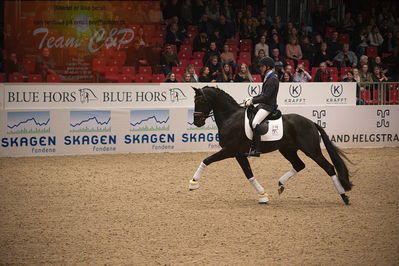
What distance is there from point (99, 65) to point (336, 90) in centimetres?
684

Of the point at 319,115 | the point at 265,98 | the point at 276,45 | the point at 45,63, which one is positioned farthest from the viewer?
the point at 276,45

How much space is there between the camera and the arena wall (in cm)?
1619

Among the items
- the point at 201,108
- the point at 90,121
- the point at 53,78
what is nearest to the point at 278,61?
the point at 90,121

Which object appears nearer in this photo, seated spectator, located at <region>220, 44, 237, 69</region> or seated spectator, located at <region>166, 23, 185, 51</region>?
seated spectator, located at <region>220, 44, 237, 69</region>

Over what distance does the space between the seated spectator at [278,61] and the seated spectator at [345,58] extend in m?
1.98

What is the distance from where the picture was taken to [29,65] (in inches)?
710

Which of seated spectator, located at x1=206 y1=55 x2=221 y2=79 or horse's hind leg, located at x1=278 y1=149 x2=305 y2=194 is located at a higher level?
seated spectator, located at x1=206 y1=55 x2=221 y2=79

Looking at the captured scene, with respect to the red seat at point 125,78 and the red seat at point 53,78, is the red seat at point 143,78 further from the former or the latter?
the red seat at point 53,78

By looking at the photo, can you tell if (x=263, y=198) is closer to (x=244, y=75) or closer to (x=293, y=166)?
(x=293, y=166)

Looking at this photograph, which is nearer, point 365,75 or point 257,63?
point 365,75

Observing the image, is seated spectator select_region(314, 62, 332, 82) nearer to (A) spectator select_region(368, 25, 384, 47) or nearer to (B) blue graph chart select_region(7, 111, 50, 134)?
(A) spectator select_region(368, 25, 384, 47)

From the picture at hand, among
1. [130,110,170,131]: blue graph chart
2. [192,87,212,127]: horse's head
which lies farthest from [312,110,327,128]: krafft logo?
[192,87,212,127]: horse's head

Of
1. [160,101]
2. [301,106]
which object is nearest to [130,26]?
[160,101]

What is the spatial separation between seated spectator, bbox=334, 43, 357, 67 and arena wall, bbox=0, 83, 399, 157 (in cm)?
329
